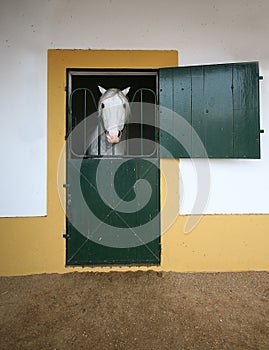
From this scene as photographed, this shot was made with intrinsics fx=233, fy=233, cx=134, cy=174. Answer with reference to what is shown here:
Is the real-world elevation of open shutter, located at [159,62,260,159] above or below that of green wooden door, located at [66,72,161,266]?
above

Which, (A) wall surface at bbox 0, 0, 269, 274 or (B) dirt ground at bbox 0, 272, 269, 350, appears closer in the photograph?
(B) dirt ground at bbox 0, 272, 269, 350

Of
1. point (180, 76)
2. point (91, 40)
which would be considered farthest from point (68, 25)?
point (180, 76)

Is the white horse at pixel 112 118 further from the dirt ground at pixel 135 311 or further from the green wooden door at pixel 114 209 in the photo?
the dirt ground at pixel 135 311

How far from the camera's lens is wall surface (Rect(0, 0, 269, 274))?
2.27 m

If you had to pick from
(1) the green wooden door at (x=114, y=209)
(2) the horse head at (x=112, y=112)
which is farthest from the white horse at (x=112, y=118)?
(1) the green wooden door at (x=114, y=209)

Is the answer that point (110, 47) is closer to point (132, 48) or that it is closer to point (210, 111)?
point (132, 48)

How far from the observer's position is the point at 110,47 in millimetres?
2318

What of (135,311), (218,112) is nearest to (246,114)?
(218,112)

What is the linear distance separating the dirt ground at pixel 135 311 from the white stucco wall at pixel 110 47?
0.67m

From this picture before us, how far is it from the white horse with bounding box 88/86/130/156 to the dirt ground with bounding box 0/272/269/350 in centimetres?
127

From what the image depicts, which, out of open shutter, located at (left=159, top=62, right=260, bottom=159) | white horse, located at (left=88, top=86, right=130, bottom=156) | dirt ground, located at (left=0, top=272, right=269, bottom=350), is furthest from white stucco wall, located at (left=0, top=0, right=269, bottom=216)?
dirt ground, located at (left=0, top=272, right=269, bottom=350)

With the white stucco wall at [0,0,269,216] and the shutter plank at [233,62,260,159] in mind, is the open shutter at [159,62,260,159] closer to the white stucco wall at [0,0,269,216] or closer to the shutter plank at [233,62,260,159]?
the shutter plank at [233,62,260,159]

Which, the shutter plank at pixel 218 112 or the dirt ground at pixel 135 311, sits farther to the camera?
the shutter plank at pixel 218 112

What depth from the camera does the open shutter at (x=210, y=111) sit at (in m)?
2.24
